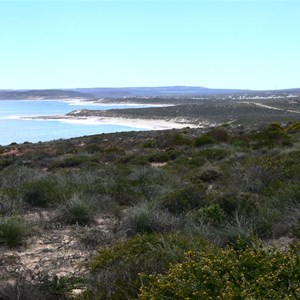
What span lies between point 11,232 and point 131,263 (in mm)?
2761

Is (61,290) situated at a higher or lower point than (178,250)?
lower

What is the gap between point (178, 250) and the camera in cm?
471

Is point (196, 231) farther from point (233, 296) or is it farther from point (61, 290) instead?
point (233, 296)

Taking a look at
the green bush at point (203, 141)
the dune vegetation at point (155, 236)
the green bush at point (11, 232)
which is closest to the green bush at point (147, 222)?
the dune vegetation at point (155, 236)

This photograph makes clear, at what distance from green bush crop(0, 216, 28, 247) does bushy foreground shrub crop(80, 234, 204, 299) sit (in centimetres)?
199

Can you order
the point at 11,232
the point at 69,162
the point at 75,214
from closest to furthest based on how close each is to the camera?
the point at 11,232, the point at 75,214, the point at 69,162

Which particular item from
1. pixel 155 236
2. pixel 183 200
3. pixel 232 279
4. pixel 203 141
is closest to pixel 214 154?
pixel 203 141

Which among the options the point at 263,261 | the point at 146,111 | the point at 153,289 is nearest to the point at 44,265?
the point at 153,289

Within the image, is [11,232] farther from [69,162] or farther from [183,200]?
[69,162]

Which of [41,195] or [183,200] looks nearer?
[183,200]

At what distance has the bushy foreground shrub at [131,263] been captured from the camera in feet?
13.2

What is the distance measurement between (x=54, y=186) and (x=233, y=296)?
7.18m

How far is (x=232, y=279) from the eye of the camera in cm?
352

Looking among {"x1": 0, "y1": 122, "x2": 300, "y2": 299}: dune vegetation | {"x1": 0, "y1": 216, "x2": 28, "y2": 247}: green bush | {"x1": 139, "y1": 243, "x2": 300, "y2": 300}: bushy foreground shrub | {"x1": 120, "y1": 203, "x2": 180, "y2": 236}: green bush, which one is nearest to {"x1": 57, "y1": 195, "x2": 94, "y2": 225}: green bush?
{"x1": 0, "y1": 122, "x2": 300, "y2": 299}: dune vegetation
